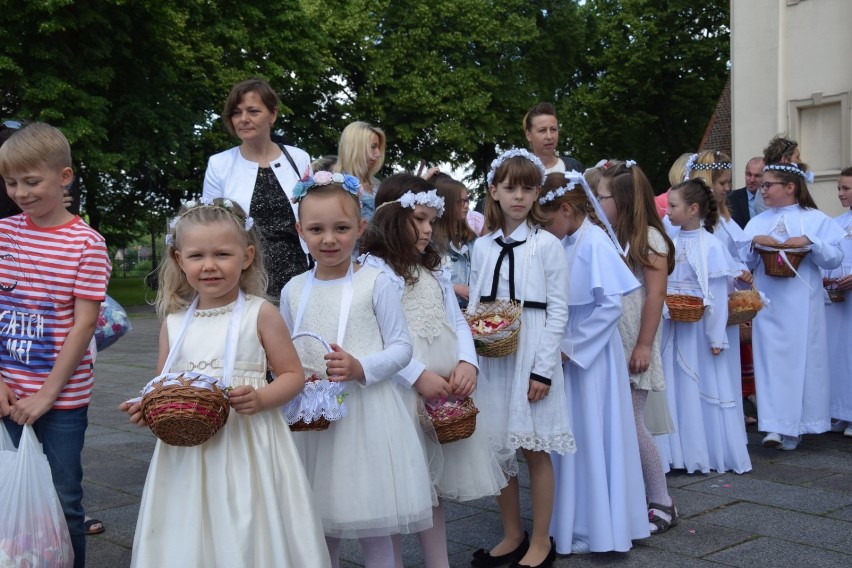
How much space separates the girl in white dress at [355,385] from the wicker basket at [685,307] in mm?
3087

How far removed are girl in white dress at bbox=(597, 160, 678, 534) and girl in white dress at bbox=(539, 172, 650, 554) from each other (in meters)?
0.36

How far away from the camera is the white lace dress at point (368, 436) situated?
383cm

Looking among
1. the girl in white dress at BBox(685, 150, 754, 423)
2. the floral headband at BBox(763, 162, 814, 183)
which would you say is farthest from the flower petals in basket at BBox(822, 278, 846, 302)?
the girl in white dress at BBox(685, 150, 754, 423)

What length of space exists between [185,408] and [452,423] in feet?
4.29

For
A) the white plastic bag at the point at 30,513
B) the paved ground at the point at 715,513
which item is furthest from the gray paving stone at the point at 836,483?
the white plastic bag at the point at 30,513

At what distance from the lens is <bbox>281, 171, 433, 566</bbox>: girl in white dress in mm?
3834

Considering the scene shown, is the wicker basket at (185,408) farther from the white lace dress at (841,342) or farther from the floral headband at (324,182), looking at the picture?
the white lace dress at (841,342)

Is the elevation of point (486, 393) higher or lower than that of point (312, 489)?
higher

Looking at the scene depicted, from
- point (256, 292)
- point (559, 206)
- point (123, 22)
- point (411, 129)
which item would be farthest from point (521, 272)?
point (411, 129)

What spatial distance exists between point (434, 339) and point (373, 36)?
30.1m

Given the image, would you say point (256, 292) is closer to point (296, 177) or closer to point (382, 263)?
point (382, 263)

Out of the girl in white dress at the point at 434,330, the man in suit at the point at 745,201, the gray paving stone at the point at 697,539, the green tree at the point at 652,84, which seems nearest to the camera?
the girl in white dress at the point at 434,330

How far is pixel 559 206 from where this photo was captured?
203 inches

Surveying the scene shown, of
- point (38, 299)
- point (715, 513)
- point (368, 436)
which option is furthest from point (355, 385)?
point (715, 513)
